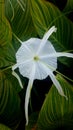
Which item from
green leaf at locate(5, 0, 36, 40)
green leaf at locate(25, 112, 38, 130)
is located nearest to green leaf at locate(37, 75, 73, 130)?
green leaf at locate(25, 112, 38, 130)

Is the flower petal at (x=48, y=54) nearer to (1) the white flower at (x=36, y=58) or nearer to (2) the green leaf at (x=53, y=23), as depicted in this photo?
(1) the white flower at (x=36, y=58)

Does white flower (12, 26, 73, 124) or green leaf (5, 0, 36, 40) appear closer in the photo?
white flower (12, 26, 73, 124)

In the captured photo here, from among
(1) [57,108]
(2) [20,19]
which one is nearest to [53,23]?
(2) [20,19]

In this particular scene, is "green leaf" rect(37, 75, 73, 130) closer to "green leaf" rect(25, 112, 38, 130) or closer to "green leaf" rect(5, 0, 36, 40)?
"green leaf" rect(25, 112, 38, 130)

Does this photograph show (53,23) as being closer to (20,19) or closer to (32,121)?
(20,19)

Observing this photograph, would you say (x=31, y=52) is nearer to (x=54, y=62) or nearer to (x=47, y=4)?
(x=54, y=62)

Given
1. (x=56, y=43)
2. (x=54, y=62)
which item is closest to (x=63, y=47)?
(x=56, y=43)
